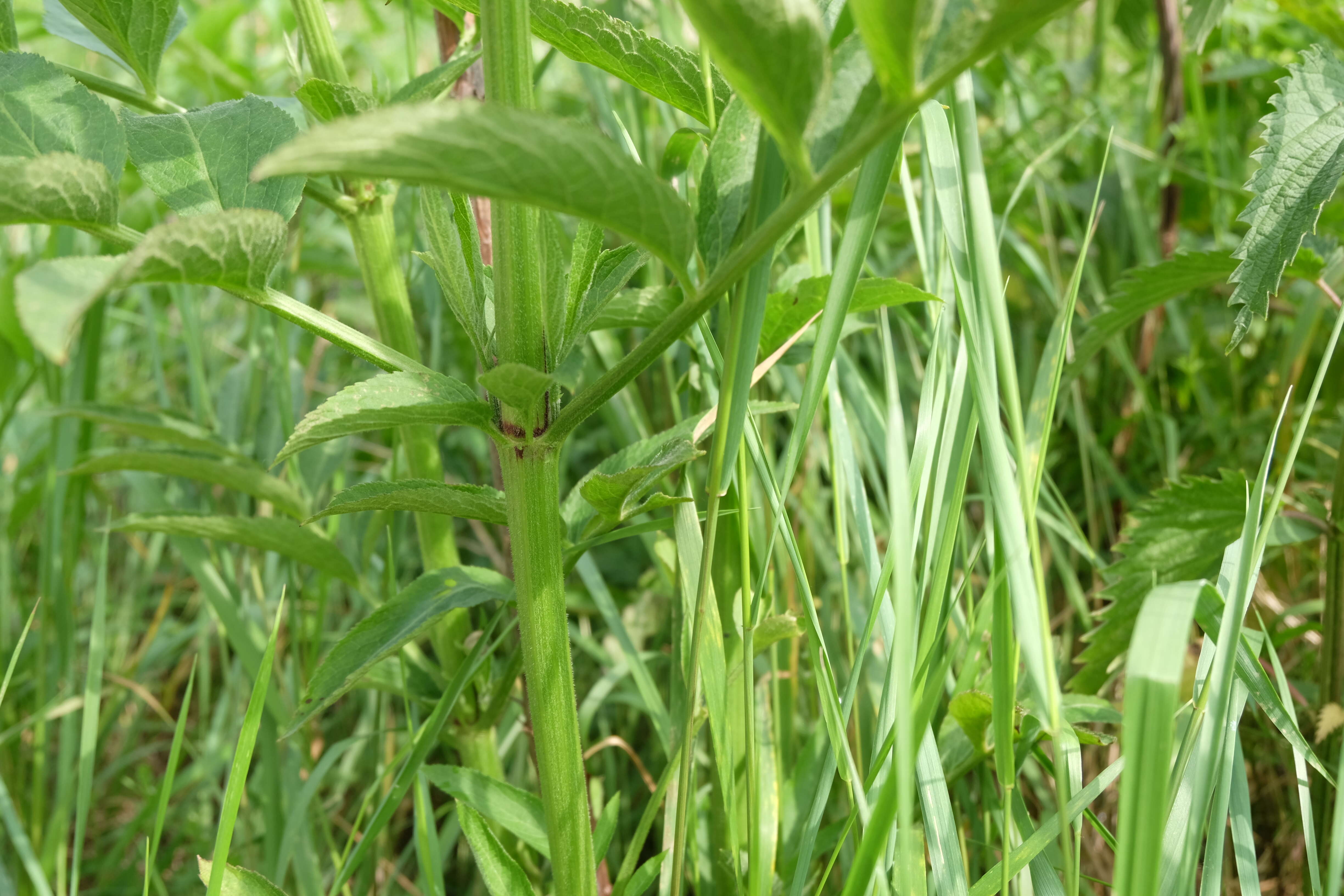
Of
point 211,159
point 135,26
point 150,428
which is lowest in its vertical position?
point 150,428

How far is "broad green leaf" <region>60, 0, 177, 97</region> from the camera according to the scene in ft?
2.00

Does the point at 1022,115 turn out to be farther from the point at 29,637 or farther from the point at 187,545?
the point at 29,637

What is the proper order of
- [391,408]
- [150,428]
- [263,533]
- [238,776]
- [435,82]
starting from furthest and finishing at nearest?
[150,428] → [263,533] → [435,82] → [238,776] → [391,408]

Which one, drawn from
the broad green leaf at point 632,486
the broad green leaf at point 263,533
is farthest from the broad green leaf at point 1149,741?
the broad green leaf at point 263,533

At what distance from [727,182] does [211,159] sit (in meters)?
0.29

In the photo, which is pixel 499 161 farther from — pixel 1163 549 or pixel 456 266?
pixel 1163 549

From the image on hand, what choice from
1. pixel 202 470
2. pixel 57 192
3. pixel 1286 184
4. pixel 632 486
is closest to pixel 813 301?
pixel 632 486

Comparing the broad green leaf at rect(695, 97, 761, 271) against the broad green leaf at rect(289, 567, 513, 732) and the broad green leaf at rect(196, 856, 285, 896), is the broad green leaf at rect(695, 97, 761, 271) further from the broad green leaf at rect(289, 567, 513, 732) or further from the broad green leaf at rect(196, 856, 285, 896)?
the broad green leaf at rect(196, 856, 285, 896)

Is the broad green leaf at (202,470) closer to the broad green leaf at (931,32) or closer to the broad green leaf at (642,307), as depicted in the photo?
the broad green leaf at (642,307)

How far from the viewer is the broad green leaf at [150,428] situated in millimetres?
907

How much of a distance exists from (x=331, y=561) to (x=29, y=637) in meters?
0.80

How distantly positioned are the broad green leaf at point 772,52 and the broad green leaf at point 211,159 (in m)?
0.28

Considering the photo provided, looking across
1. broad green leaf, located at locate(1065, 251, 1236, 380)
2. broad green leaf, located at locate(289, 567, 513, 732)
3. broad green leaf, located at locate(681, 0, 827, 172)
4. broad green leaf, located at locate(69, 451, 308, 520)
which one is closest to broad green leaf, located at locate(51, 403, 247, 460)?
broad green leaf, located at locate(69, 451, 308, 520)

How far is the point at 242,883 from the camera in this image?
2.00 ft
